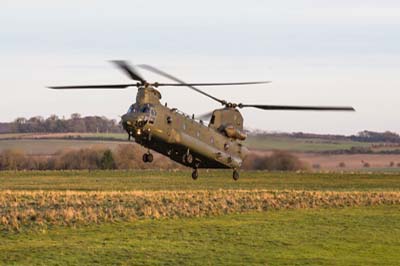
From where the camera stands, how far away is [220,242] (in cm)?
4159

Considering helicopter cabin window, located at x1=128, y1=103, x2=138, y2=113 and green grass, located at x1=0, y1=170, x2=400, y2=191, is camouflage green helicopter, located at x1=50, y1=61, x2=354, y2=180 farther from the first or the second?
green grass, located at x1=0, y1=170, x2=400, y2=191

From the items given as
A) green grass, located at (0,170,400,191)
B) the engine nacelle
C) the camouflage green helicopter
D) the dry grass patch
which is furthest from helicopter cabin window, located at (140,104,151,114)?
green grass, located at (0,170,400,191)

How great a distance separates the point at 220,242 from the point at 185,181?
69.1 metres

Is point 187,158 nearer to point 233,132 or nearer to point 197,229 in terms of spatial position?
point 197,229

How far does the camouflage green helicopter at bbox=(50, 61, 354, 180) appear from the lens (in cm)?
4275

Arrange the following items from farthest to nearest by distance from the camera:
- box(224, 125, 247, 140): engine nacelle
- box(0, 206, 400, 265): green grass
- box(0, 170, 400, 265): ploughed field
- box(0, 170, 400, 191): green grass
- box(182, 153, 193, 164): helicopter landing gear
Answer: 1. box(0, 170, 400, 191): green grass
2. box(224, 125, 247, 140): engine nacelle
3. box(182, 153, 193, 164): helicopter landing gear
4. box(0, 170, 400, 265): ploughed field
5. box(0, 206, 400, 265): green grass

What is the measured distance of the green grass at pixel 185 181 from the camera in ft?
319

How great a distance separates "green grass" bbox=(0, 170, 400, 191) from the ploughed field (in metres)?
22.7

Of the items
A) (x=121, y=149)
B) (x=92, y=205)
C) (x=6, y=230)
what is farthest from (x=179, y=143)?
(x=121, y=149)

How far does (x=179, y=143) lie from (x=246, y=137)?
722cm

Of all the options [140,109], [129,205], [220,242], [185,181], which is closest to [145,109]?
[140,109]

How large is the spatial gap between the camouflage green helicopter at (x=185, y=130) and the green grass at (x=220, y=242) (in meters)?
3.59

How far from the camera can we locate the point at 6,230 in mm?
46656

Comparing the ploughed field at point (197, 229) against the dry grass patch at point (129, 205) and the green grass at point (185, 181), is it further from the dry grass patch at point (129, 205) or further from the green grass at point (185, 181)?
the green grass at point (185, 181)
